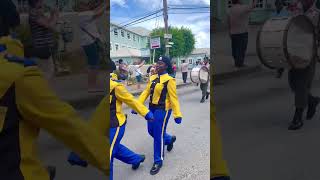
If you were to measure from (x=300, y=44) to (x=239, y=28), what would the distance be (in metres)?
0.26

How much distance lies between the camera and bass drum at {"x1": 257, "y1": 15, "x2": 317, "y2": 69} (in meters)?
1.11

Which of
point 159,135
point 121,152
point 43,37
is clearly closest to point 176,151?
point 159,135

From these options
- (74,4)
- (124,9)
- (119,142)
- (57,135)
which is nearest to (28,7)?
(74,4)

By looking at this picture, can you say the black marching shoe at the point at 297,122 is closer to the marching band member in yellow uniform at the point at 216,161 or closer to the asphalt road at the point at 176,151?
the asphalt road at the point at 176,151

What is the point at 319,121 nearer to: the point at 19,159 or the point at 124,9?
the point at 124,9

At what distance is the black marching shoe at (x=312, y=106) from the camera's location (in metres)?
1.23

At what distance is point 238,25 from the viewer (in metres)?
1.07

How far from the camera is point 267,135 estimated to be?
48.6 inches

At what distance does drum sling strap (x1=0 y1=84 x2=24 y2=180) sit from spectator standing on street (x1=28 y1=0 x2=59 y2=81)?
0.24 metres

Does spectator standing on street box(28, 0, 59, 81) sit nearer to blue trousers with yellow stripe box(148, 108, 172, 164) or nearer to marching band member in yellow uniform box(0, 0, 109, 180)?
marching band member in yellow uniform box(0, 0, 109, 180)

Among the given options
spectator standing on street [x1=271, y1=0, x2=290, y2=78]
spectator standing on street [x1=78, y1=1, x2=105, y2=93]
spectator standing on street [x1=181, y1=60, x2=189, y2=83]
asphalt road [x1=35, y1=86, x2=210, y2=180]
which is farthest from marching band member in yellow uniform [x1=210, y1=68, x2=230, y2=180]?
spectator standing on street [x1=271, y1=0, x2=290, y2=78]

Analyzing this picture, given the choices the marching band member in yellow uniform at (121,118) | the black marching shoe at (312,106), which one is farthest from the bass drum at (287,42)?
the marching band member in yellow uniform at (121,118)

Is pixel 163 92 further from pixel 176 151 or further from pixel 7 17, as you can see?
pixel 7 17

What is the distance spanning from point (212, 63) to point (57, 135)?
537mm
